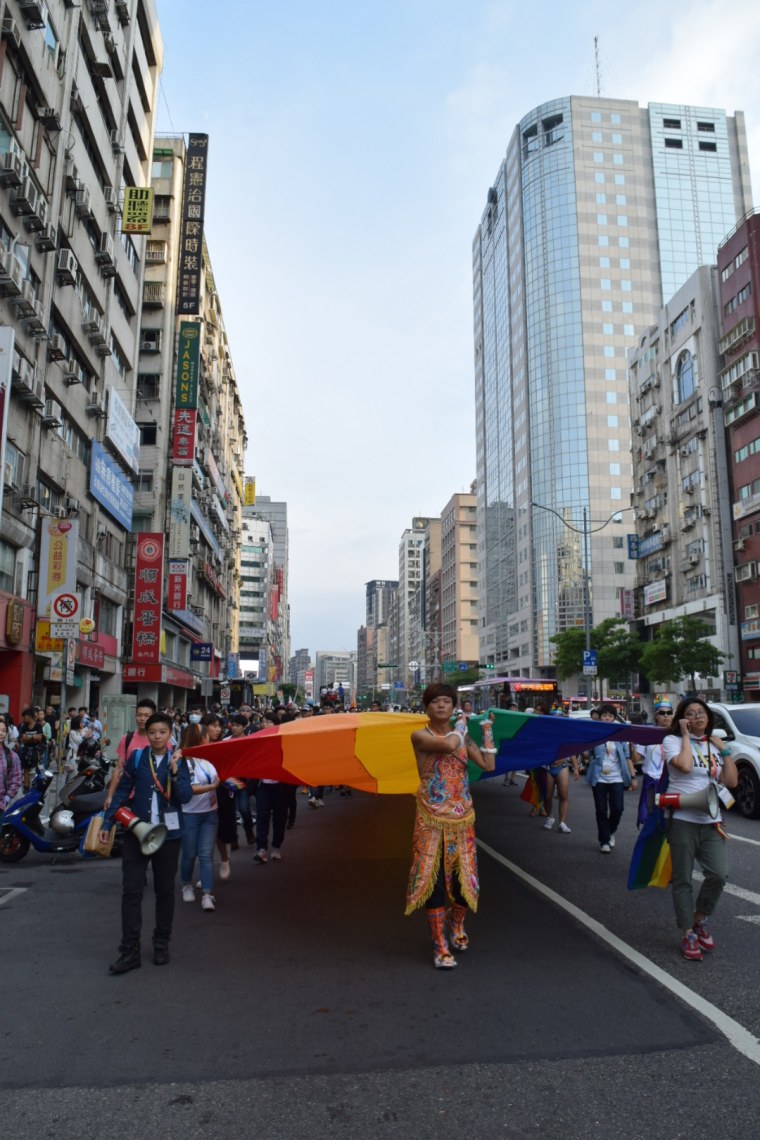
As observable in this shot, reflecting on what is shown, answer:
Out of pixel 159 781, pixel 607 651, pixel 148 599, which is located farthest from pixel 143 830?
pixel 607 651

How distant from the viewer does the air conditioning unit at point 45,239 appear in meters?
25.1

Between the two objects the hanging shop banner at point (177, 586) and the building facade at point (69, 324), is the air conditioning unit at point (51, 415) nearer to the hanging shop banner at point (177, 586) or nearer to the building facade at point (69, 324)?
the building facade at point (69, 324)

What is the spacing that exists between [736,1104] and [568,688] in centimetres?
8916

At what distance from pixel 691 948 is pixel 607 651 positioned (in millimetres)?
56999

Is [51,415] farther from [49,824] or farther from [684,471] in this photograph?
[684,471]

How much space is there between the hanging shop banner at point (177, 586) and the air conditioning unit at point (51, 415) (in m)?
15.7

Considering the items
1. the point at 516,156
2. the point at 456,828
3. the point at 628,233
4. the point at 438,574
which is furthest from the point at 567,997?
the point at 438,574

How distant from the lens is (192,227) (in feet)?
143

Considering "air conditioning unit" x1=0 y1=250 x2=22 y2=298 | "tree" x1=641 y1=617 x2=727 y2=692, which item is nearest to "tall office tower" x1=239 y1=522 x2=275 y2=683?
"tree" x1=641 y1=617 x2=727 y2=692

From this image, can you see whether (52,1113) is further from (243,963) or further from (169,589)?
(169,589)

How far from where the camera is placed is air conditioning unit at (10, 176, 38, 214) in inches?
902

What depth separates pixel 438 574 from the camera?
152875 mm

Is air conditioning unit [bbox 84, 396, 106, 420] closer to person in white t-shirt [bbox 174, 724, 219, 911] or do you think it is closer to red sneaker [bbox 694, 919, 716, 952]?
person in white t-shirt [bbox 174, 724, 219, 911]

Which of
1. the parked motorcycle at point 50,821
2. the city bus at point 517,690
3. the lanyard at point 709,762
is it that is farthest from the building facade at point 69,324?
the city bus at point 517,690
